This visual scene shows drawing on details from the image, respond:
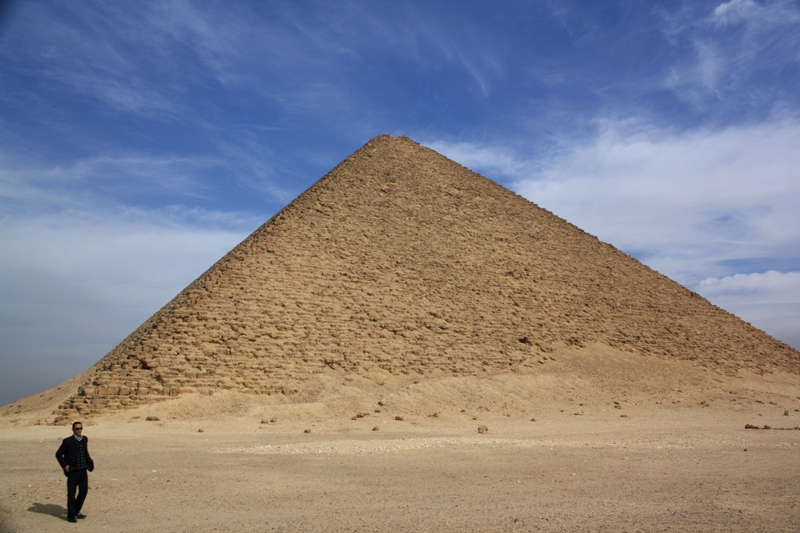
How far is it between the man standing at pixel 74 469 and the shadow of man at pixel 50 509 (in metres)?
0.19

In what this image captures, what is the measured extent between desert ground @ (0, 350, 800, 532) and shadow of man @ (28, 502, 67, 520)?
26 mm

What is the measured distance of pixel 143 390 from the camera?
1464 cm

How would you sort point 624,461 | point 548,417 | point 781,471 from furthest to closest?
point 548,417
point 624,461
point 781,471

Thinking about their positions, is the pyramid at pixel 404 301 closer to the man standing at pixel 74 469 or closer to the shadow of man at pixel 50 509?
the shadow of man at pixel 50 509

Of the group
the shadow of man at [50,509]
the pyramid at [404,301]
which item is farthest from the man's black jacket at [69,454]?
the pyramid at [404,301]

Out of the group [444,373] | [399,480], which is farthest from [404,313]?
[399,480]

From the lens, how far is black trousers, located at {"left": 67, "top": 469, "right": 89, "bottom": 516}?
236 inches

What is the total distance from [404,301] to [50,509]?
14.5m

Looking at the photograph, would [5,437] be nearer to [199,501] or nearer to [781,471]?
[199,501]

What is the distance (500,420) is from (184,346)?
8.60 metres

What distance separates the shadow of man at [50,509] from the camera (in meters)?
6.14

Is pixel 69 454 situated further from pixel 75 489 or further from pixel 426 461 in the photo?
pixel 426 461

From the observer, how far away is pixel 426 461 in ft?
29.2

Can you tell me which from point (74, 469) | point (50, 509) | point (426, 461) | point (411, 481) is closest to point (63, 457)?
point (74, 469)
